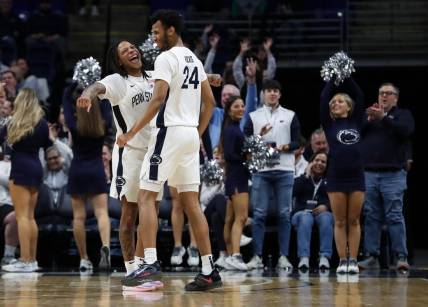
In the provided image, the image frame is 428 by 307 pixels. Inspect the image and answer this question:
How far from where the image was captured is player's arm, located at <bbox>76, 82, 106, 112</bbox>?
7414 millimetres

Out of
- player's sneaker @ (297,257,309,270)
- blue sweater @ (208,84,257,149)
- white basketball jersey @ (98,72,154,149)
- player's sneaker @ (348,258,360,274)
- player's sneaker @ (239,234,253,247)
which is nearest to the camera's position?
white basketball jersey @ (98,72,154,149)

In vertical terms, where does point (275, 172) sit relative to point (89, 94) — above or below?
below

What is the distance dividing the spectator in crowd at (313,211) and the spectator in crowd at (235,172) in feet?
2.45

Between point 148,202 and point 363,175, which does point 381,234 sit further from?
point 148,202

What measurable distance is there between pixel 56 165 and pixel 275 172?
2721mm

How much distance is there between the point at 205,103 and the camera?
7.99m

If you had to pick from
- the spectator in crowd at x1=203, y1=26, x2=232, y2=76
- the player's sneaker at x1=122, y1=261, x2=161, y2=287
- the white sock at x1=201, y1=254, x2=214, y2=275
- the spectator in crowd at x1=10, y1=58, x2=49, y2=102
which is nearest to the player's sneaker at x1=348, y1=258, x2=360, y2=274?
the white sock at x1=201, y1=254, x2=214, y2=275

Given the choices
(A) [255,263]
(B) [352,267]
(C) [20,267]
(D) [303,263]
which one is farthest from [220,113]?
(C) [20,267]

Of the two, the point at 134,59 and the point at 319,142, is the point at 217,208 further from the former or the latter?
the point at 134,59

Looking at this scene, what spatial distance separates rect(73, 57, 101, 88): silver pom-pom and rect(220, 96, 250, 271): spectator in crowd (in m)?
1.52

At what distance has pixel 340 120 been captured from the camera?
10391mm

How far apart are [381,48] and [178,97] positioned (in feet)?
30.4

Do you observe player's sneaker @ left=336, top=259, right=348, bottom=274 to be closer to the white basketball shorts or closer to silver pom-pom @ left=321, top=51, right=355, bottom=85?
silver pom-pom @ left=321, top=51, right=355, bottom=85

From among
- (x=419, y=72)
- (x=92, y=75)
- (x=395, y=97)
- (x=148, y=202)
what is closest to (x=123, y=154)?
(x=148, y=202)
